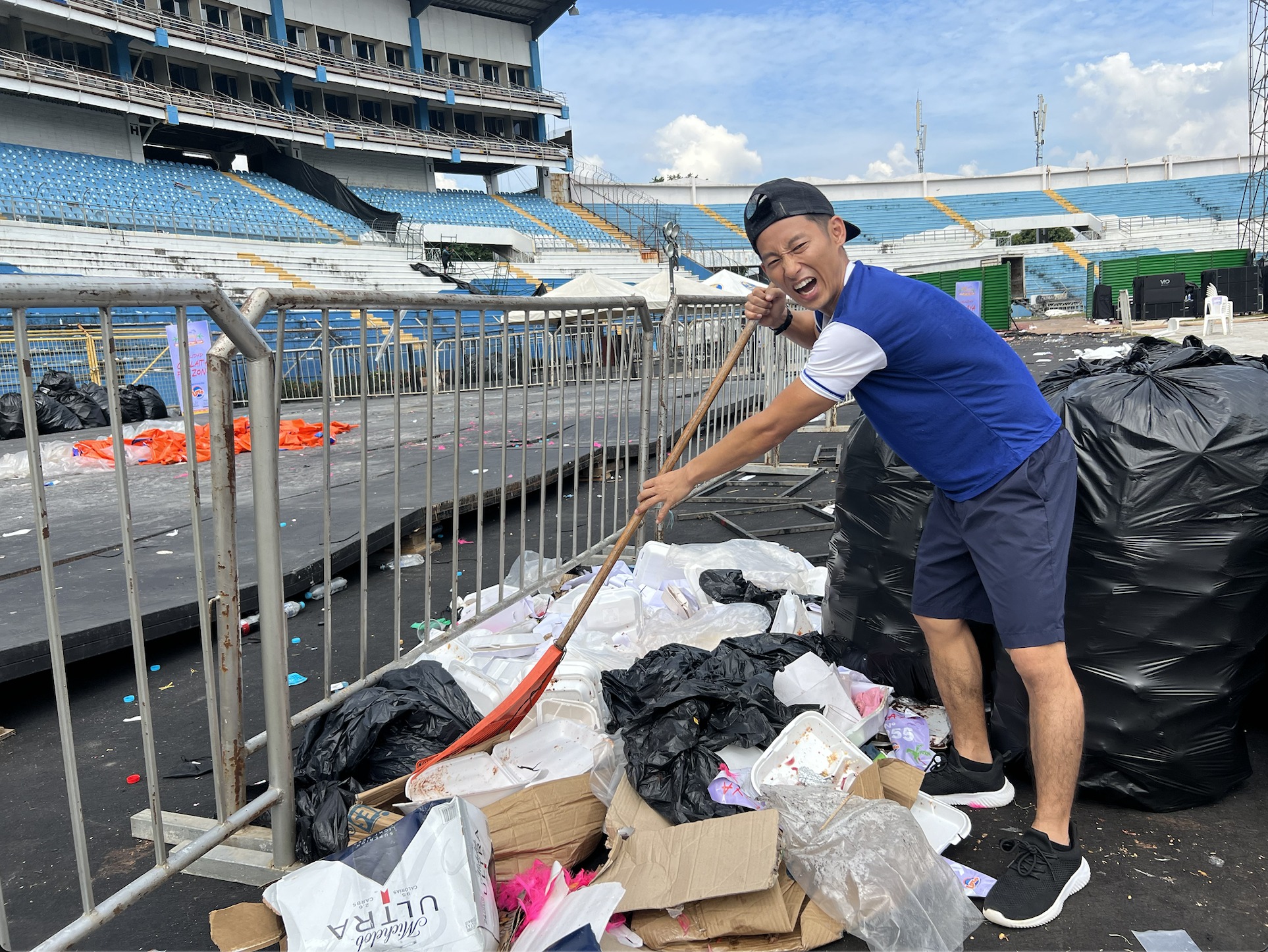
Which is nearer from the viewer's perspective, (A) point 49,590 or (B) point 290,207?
(A) point 49,590

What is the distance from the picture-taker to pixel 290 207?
28719 mm

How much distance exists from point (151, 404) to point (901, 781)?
1214 centimetres

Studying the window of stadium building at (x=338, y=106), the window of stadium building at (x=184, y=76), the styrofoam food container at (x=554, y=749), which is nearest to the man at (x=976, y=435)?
the styrofoam food container at (x=554, y=749)

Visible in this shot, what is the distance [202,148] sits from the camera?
3259 cm

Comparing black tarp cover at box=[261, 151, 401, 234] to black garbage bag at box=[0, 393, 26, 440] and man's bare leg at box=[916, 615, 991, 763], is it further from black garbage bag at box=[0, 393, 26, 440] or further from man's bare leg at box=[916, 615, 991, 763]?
man's bare leg at box=[916, 615, 991, 763]

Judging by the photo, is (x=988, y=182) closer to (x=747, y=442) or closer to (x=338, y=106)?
(x=338, y=106)

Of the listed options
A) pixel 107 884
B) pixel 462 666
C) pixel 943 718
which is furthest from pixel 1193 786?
pixel 107 884

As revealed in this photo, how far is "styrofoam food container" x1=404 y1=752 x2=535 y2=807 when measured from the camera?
7.15ft

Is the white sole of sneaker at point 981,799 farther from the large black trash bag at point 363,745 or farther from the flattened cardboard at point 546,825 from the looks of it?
the large black trash bag at point 363,745

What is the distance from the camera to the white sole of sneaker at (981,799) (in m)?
2.41

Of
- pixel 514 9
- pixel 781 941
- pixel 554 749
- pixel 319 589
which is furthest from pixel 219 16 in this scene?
pixel 781 941

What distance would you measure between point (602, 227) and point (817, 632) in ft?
126

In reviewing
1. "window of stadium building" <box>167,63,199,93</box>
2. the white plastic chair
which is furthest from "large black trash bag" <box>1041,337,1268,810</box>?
"window of stadium building" <box>167,63,199,93</box>

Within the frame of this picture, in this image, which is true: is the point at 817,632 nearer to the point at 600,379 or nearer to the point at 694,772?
the point at 694,772
